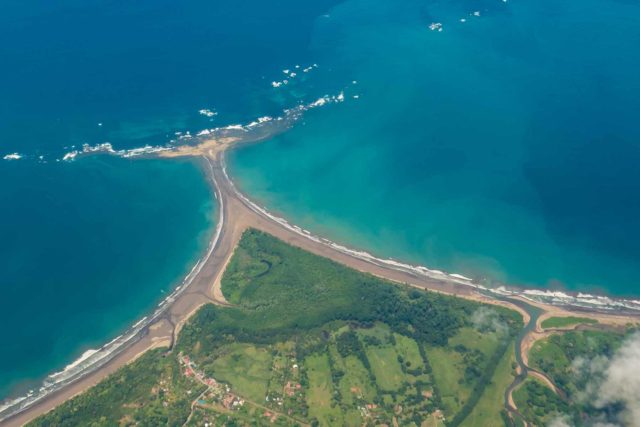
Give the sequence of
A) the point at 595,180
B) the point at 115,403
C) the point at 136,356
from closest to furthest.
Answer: the point at 115,403 < the point at 136,356 < the point at 595,180

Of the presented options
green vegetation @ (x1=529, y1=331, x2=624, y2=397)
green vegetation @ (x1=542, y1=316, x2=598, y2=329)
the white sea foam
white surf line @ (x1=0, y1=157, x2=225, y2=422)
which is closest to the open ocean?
the white sea foam

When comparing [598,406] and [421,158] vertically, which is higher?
[421,158]

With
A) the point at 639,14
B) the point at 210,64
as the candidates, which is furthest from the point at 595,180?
the point at 210,64

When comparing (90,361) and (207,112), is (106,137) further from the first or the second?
(90,361)

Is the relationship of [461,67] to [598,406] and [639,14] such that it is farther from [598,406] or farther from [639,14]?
[598,406]

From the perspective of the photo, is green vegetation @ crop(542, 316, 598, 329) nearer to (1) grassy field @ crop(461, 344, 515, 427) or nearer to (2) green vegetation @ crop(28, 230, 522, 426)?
(2) green vegetation @ crop(28, 230, 522, 426)

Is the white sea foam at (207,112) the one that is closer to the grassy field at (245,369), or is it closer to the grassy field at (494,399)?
the grassy field at (245,369)
